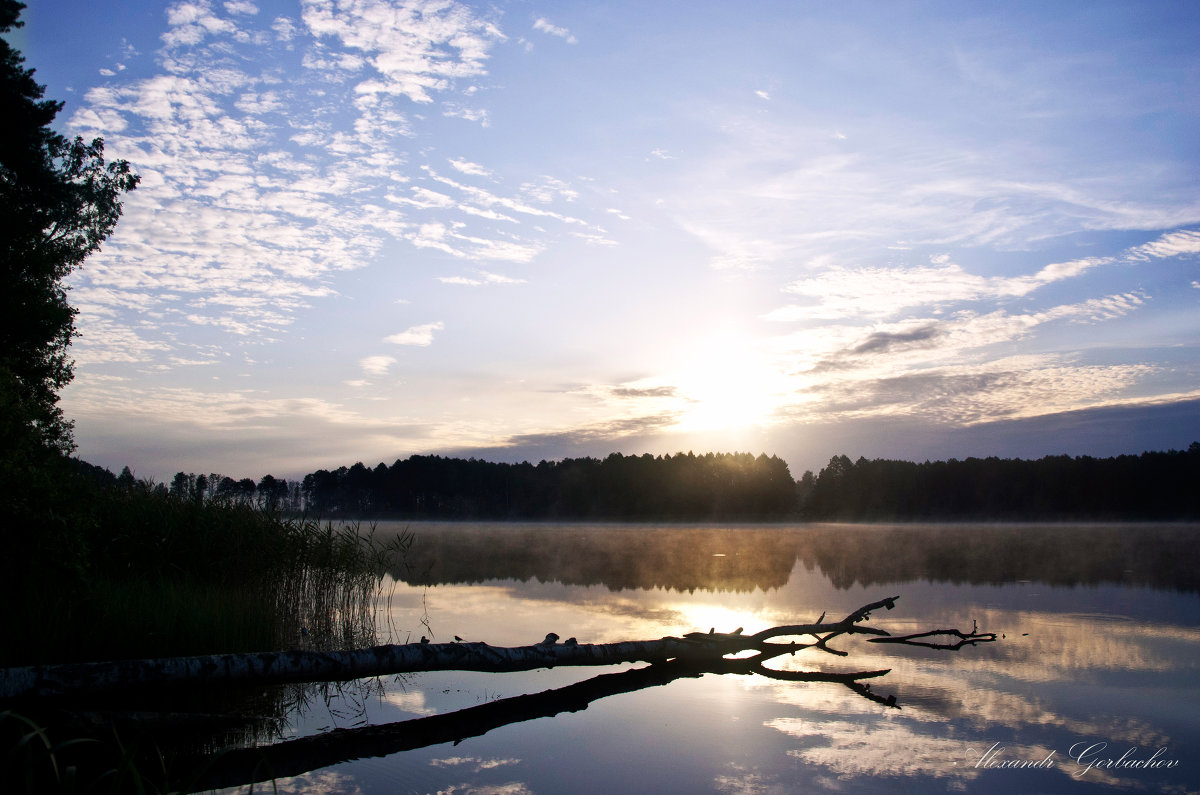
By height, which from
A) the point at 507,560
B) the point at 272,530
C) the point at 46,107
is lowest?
the point at 507,560

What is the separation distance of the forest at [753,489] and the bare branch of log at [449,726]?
239 feet

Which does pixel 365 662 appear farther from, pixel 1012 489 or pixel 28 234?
pixel 1012 489

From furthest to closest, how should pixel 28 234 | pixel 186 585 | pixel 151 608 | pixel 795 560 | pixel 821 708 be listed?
pixel 795 560 → pixel 28 234 → pixel 186 585 → pixel 151 608 → pixel 821 708

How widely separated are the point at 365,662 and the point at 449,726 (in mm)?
948

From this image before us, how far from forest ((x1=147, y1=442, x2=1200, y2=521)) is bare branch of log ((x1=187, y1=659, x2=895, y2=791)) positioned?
72785 millimetres

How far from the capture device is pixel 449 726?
6.48 meters

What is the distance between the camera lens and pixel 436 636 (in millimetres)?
10703

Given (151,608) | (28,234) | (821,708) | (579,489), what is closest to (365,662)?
(151,608)

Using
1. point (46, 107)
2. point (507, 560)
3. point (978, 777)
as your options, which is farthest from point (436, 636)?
point (507, 560)

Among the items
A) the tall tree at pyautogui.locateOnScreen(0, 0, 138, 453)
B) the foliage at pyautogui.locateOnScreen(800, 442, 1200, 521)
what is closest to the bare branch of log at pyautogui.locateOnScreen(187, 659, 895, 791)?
the tall tree at pyautogui.locateOnScreen(0, 0, 138, 453)

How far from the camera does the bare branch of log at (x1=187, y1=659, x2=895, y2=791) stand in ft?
17.4

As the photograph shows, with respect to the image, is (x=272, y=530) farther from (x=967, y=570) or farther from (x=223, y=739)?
(x=967, y=570)

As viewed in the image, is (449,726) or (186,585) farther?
(186,585)

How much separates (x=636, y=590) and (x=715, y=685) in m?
8.44
